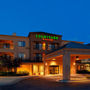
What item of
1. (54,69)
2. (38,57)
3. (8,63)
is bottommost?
(54,69)

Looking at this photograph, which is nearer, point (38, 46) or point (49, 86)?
point (49, 86)

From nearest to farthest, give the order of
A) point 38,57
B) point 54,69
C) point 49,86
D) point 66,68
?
point 49,86
point 66,68
point 54,69
point 38,57

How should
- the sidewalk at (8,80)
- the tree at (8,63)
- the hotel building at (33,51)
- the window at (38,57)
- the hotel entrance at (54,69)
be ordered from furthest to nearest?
1. the window at (38,57)
2. the hotel entrance at (54,69)
3. the hotel building at (33,51)
4. the tree at (8,63)
5. the sidewalk at (8,80)

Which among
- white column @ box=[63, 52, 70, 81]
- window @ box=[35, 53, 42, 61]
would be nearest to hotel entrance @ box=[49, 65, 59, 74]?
window @ box=[35, 53, 42, 61]

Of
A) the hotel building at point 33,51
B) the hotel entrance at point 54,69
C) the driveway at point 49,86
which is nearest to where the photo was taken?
the driveway at point 49,86

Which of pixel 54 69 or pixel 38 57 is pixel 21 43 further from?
pixel 54 69

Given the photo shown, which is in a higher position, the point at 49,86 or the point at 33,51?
the point at 33,51

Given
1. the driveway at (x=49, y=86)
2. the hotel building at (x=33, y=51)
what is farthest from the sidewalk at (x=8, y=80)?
the hotel building at (x=33, y=51)

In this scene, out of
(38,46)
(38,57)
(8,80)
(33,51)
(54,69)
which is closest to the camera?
(8,80)

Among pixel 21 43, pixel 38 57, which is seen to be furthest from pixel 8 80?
pixel 38 57

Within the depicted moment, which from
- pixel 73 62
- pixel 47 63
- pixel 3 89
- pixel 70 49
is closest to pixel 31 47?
pixel 47 63

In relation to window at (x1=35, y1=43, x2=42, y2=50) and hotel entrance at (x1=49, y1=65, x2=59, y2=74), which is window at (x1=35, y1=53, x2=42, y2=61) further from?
hotel entrance at (x1=49, y1=65, x2=59, y2=74)

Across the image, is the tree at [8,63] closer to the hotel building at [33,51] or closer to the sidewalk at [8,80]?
the hotel building at [33,51]

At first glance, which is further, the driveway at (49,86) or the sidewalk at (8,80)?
the sidewalk at (8,80)
